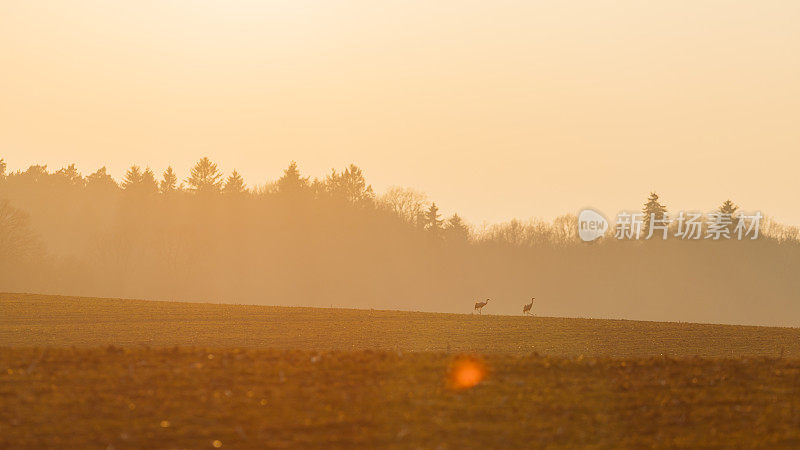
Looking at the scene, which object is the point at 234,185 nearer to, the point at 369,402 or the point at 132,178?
the point at 132,178

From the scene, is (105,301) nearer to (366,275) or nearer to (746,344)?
(746,344)

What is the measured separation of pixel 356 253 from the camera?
107 metres

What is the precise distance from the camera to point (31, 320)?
42.2 meters

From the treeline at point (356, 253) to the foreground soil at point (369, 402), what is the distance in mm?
77585

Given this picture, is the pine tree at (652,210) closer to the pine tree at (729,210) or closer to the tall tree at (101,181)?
the pine tree at (729,210)

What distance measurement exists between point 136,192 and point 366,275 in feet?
93.9

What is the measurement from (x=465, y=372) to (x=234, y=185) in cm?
9856

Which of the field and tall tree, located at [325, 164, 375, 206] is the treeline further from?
the field

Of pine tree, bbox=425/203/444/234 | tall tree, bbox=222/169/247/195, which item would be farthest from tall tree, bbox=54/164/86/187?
pine tree, bbox=425/203/444/234

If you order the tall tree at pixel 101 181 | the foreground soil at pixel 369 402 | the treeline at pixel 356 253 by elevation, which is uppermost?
the tall tree at pixel 101 181

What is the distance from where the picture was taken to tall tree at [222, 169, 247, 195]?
110500mm

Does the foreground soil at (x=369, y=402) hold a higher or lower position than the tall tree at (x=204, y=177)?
lower

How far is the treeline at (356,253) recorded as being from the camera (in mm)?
97938

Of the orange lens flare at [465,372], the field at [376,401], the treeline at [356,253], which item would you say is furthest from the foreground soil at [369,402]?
the treeline at [356,253]
